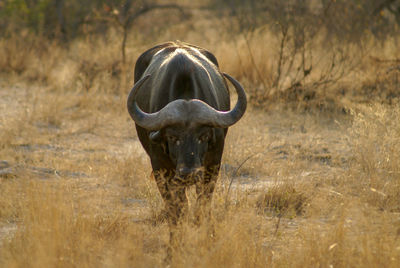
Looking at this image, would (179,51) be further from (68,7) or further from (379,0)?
(68,7)

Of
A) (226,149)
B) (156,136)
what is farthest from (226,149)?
(156,136)

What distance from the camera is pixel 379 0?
12828 millimetres

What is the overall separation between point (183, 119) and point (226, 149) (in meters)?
2.97

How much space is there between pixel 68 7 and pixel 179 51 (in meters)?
9.82

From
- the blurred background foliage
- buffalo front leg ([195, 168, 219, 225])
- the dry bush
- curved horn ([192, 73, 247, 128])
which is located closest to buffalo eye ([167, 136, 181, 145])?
curved horn ([192, 73, 247, 128])

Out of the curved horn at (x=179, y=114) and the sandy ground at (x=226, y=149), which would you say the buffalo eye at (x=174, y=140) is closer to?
the curved horn at (x=179, y=114)

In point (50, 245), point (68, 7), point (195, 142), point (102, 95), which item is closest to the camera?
point (50, 245)

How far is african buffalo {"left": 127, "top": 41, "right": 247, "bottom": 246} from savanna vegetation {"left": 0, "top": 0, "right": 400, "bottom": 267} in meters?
0.25

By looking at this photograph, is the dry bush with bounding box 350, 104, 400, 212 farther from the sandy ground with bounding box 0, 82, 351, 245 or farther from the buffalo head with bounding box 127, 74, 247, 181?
the buffalo head with bounding box 127, 74, 247, 181

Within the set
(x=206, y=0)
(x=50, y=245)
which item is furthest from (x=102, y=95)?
(x=206, y=0)

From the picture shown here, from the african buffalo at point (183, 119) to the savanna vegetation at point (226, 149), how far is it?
25 cm

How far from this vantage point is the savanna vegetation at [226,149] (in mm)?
4141

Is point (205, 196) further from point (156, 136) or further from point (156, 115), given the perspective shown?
point (156, 115)

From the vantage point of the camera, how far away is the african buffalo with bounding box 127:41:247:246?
14.5 feet
